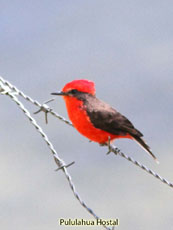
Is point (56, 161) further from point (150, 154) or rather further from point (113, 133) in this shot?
point (150, 154)

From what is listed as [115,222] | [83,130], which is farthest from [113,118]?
[115,222]

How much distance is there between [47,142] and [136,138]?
3.34ft

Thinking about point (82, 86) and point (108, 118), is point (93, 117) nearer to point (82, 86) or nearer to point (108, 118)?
point (108, 118)

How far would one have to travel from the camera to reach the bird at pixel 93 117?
13.8 feet

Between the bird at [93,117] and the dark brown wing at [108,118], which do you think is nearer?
the bird at [93,117]

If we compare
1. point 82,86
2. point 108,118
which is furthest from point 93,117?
point 82,86

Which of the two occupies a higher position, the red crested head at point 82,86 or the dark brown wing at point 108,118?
the red crested head at point 82,86

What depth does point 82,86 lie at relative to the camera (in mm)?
4145

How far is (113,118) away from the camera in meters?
4.46

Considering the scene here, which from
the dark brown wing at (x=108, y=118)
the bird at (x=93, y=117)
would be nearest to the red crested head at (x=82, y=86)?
the bird at (x=93, y=117)

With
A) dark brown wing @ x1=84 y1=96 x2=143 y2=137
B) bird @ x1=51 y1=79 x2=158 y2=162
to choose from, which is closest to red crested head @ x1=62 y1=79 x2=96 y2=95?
bird @ x1=51 y1=79 x2=158 y2=162

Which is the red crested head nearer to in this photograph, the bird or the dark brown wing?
the bird

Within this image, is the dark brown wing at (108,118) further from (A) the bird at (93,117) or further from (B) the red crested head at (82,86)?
(B) the red crested head at (82,86)

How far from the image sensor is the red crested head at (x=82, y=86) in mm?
4109
